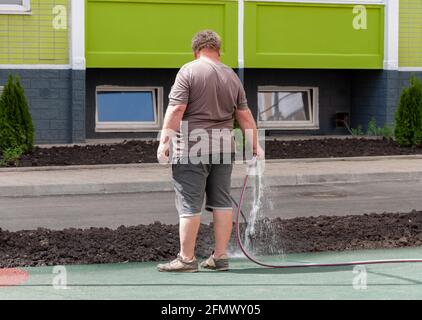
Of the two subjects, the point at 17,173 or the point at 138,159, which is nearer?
the point at 17,173

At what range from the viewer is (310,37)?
21.4m

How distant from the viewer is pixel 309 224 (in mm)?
9781

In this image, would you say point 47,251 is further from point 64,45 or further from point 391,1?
point 391,1

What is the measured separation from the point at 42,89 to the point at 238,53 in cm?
398

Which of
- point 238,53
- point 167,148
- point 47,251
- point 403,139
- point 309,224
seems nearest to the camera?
point 167,148

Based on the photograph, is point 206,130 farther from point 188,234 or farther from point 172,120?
point 188,234

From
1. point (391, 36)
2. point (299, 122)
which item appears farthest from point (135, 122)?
point (391, 36)

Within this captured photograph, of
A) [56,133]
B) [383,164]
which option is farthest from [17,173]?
[383,164]

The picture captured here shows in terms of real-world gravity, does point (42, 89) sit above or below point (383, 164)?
above

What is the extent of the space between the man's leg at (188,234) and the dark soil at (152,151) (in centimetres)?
913

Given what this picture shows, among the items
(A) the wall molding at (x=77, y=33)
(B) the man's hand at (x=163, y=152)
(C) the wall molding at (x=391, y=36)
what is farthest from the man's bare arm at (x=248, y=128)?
(C) the wall molding at (x=391, y=36)

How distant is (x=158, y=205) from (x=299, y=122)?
960cm

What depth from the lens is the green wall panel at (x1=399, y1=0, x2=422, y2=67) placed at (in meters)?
21.9
